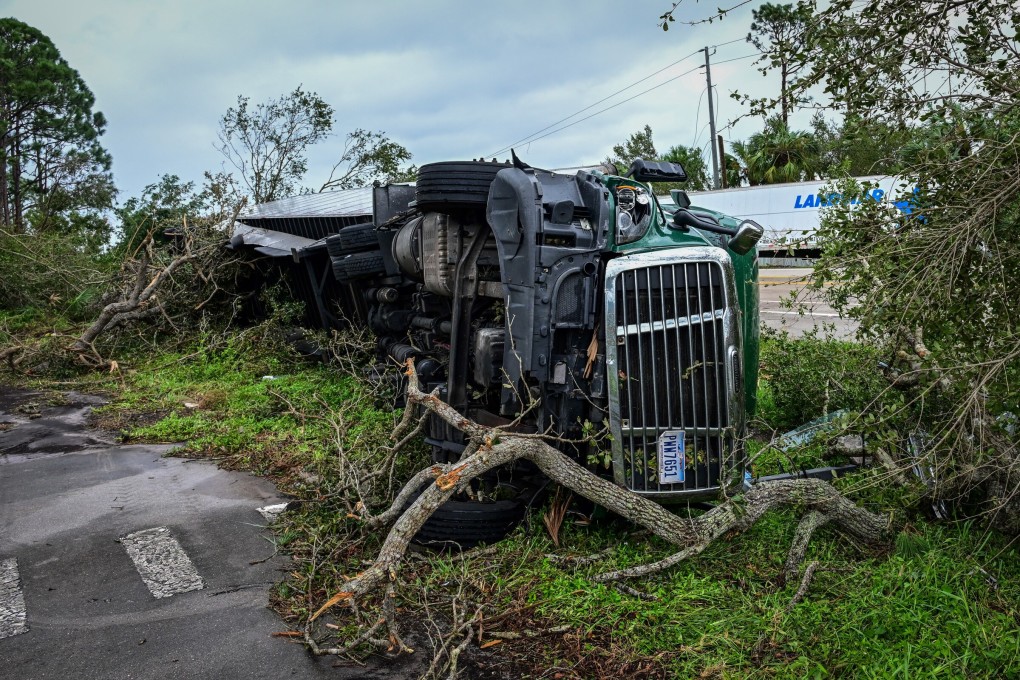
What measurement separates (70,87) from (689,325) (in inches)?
1485

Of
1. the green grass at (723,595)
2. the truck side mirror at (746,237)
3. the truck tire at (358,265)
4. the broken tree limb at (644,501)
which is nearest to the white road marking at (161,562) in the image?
the green grass at (723,595)

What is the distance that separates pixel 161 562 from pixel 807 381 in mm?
5561

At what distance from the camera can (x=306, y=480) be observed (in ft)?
22.2

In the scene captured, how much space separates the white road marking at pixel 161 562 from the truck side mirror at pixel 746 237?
3.84 meters

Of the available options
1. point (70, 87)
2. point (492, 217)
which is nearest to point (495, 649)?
point (492, 217)

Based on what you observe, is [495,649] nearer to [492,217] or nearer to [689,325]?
[689,325]

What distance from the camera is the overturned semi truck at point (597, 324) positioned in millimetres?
5039

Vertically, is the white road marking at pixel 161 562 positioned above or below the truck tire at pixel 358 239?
below

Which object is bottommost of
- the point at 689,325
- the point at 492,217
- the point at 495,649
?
the point at 495,649

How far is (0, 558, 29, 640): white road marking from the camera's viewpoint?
15.1 feet

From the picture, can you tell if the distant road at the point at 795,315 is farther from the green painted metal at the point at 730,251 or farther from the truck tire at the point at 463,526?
the truck tire at the point at 463,526

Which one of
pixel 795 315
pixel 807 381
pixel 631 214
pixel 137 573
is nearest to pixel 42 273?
pixel 137 573

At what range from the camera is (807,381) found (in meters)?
7.93

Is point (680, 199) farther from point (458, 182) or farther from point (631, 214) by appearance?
point (458, 182)
